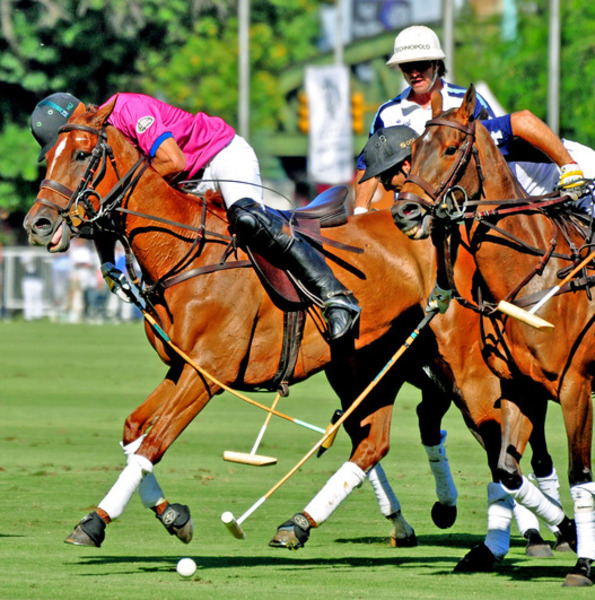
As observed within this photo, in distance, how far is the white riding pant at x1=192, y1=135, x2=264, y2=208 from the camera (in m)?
8.35

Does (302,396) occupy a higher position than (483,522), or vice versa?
(483,522)

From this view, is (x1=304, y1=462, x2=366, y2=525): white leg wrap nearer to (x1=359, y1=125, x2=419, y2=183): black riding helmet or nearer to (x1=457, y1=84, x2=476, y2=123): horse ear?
(x1=359, y1=125, x2=419, y2=183): black riding helmet

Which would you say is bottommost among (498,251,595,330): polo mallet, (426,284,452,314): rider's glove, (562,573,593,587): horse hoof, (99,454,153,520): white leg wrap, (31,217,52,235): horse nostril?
(562,573,593,587): horse hoof

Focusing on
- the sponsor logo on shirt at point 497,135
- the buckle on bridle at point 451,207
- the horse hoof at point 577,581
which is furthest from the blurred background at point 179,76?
the horse hoof at point 577,581

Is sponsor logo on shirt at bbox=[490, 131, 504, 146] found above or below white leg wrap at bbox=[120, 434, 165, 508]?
above

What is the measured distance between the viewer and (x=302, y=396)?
17391 mm

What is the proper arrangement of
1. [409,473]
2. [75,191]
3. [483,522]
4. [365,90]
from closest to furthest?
[75,191], [483,522], [409,473], [365,90]

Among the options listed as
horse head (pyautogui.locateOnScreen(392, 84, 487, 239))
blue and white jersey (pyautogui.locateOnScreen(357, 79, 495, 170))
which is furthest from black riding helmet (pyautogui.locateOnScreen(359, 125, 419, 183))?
horse head (pyautogui.locateOnScreen(392, 84, 487, 239))

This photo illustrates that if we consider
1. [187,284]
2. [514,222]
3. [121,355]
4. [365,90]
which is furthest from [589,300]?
[365,90]

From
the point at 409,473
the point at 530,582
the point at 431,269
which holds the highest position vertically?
the point at 431,269

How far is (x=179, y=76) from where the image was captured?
48.2 meters

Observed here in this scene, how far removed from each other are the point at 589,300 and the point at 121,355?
50.7 feet

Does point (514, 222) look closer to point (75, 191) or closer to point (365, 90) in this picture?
point (75, 191)

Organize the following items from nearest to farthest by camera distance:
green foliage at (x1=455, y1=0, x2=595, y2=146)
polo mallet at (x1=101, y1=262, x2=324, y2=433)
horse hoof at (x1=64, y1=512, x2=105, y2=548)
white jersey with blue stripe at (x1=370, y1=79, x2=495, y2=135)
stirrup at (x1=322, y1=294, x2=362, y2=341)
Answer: horse hoof at (x1=64, y1=512, x2=105, y2=548) < polo mallet at (x1=101, y1=262, x2=324, y2=433) < stirrup at (x1=322, y1=294, x2=362, y2=341) < white jersey with blue stripe at (x1=370, y1=79, x2=495, y2=135) < green foliage at (x1=455, y1=0, x2=595, y2=146)
